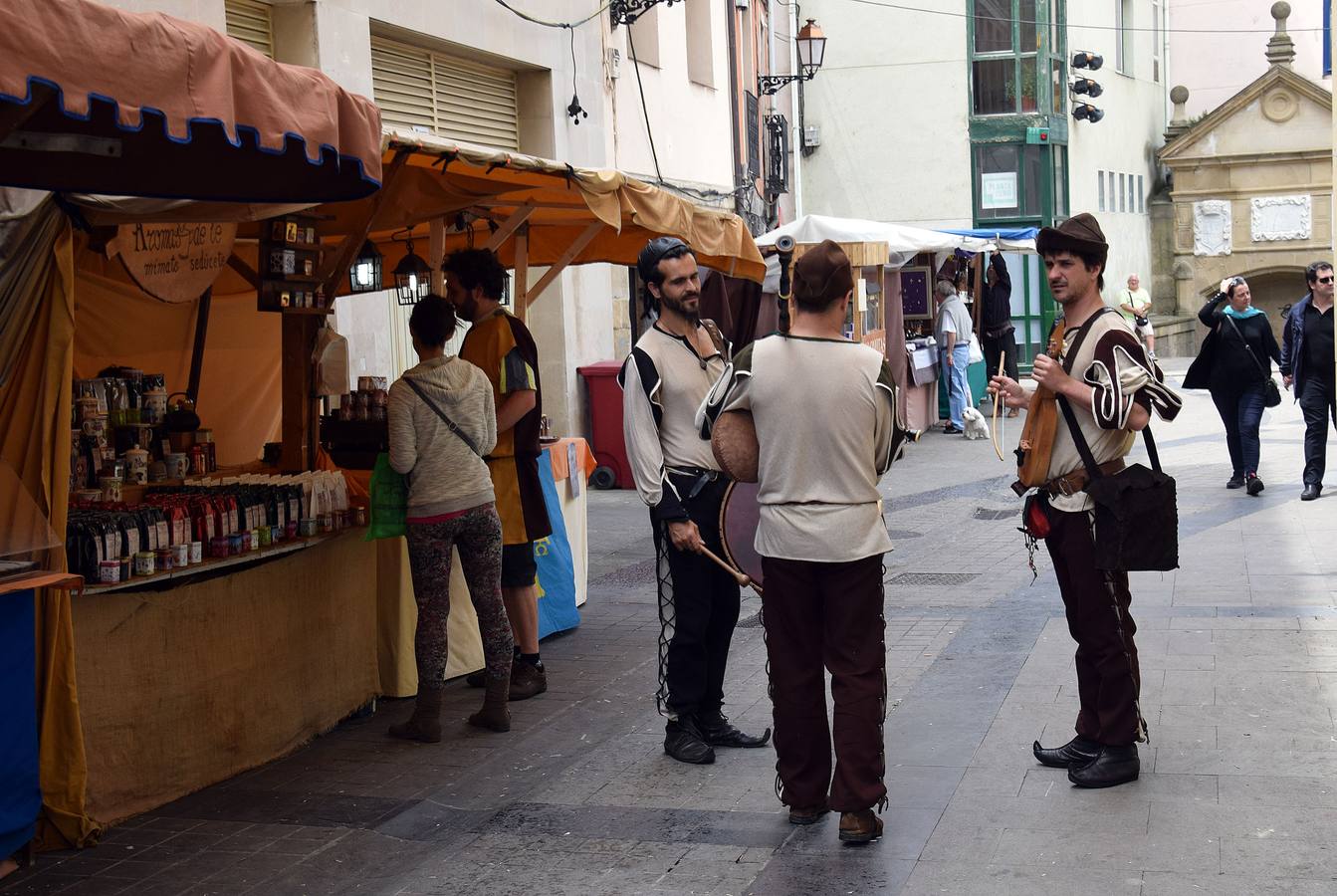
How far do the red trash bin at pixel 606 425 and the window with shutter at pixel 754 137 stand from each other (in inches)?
321

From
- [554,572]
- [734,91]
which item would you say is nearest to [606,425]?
[554,572]

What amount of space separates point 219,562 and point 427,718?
3.62 feet

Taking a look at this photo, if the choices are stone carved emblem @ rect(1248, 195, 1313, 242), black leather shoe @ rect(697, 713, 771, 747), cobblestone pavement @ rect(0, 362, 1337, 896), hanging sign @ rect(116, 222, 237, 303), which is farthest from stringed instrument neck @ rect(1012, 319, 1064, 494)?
stone carved emblem @ rect(1248, 195, 1313, 242)

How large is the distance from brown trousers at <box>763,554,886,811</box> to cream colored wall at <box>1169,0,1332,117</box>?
42900 mm

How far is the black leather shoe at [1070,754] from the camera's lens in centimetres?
557

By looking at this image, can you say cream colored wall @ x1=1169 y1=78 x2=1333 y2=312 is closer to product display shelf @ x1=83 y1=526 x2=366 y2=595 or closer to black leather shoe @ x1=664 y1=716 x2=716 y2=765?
black leather shoe @ x1=664 y1=716 x2=716 y2=765

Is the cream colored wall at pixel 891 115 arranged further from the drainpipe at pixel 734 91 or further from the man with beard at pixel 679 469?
the man with beard at pixel 679 469

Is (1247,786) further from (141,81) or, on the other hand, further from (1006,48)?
(1006,48)

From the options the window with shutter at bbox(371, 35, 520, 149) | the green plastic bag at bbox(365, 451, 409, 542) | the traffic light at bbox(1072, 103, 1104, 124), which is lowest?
the green plastic bag at bbox(365, 451, 409, 542)

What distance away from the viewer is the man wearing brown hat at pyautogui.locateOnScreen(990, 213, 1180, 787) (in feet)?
17.5

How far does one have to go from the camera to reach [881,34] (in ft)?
115

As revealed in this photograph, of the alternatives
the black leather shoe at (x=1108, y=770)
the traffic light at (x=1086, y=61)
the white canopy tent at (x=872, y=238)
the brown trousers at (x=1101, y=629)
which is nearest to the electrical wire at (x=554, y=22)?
the white canopy tent at (x=872, y=238)

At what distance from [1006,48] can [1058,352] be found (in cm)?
3027

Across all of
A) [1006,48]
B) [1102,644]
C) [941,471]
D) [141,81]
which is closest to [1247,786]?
[1102,644]
